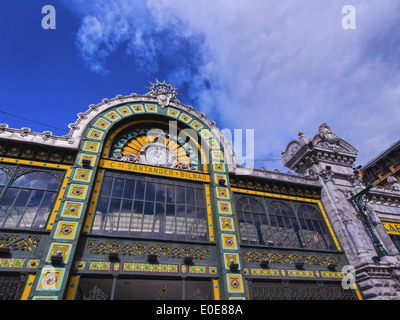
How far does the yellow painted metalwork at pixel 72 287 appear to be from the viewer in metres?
8.81

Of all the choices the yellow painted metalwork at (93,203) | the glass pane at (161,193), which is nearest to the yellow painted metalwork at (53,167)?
the yellow painted metalwork at (93,203)

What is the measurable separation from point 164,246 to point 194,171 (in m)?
4.77

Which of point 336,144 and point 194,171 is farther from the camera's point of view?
point 336,144

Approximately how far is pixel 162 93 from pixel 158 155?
490 cm

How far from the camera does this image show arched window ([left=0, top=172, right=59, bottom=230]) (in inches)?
397

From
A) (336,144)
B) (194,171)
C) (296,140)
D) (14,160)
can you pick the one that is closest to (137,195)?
(194,171)

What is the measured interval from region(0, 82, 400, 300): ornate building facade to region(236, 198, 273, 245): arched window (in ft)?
0.21

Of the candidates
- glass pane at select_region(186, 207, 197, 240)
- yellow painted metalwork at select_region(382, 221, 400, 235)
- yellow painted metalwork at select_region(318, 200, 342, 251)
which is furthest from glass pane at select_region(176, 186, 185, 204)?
yellow painted metalwork at select_region(382, 221, 400, 235)

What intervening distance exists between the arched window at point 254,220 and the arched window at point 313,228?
7.46ft

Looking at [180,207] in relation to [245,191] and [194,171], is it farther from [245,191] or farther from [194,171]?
[245,191]

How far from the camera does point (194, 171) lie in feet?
47.1

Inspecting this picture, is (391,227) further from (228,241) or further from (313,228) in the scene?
(228,241)

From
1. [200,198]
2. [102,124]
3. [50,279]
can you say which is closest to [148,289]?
[200,198]

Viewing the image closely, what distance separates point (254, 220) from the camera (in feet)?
45.0
